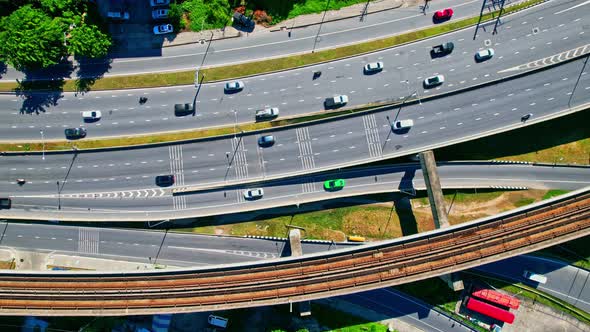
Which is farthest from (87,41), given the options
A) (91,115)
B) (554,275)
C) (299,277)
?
(554,275)

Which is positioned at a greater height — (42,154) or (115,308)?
(42,154)

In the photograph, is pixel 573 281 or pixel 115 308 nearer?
pixel 115 308

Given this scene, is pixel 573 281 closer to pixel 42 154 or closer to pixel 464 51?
pixel 464 51

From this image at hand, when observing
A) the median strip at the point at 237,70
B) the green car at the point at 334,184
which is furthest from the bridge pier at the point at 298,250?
the median strip at the point at 237,70

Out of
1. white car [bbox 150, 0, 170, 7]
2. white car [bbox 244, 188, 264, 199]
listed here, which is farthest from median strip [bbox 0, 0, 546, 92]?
white car [bbox 244, 188, 264, 199]

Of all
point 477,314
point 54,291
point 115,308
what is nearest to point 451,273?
point 477,314

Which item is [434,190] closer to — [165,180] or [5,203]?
[165,180]

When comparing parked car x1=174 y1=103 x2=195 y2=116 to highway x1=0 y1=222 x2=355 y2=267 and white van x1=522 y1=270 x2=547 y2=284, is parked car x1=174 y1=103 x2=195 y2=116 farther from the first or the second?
white van x1=522 y1=270 x2=547 y2=284

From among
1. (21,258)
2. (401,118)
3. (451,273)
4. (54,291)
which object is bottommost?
(451,273)
